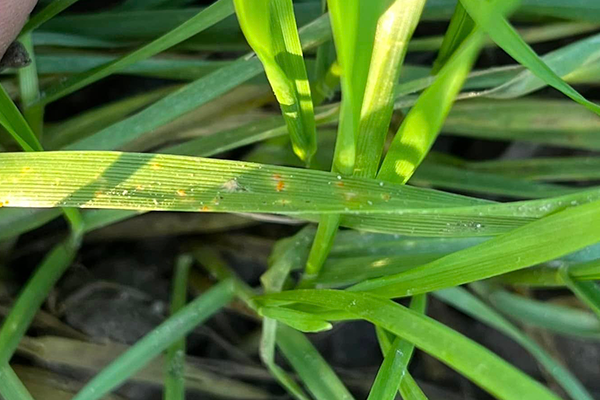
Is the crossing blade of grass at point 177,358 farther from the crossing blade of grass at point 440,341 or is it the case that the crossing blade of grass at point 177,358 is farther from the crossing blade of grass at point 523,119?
the crossing blade of grass at point 523,119

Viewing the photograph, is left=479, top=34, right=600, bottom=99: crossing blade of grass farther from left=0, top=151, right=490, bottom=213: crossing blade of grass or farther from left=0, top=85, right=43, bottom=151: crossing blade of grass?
left=0, top=85, right=43, bottom=151: crossing blade of grass

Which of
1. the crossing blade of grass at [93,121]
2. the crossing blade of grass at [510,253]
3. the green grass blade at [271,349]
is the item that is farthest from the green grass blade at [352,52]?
the crossing blade of grass at [93,121]

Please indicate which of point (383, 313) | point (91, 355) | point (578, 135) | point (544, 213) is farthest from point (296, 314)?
point (578, 135)

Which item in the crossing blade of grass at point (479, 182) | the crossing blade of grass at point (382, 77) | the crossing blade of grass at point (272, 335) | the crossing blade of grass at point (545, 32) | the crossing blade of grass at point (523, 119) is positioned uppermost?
the crossing blade of grass at point (545, 32)

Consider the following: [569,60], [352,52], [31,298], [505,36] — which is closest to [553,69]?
[569,60]

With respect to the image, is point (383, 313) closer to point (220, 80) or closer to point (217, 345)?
point (220, 80)

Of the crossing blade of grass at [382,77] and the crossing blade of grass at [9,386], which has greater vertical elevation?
the crossing blade of grass at [382,77]
